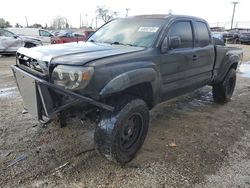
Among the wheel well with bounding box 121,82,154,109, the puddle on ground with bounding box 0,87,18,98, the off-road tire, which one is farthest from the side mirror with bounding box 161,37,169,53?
the puddle on ground with bounding box 0,87,18,98

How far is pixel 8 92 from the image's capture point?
6875mm

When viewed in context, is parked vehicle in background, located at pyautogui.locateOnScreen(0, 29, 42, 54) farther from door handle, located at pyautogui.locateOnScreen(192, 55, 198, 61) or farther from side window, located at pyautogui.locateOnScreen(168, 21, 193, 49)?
door handle, located at pyautogui.locateOnScreen(192, 55, 198, 61)

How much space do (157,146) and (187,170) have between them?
71cm

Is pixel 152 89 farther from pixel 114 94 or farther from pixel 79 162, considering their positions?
pixel 79 162

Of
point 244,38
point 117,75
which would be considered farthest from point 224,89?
point 244,38

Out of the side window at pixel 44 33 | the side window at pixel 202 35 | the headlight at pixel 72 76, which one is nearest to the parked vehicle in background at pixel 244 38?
the side window at pixel 44 33

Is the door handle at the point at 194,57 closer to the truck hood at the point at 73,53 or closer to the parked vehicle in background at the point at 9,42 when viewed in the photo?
the truck hood at the point at 73,53

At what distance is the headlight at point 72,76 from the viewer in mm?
2969

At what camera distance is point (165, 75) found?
414cm

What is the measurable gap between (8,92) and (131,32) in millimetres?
3982

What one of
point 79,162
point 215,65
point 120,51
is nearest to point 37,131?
point 79,162

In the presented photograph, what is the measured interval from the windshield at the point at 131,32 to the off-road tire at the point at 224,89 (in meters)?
2.65

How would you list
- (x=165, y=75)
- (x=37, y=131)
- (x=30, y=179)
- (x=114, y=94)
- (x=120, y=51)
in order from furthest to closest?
(x=37, y=131), (x=165, y=75), (x=120, y=51), (x=114, y=94), (x=30, y=179)

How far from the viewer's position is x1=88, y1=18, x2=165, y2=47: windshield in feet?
13.4
